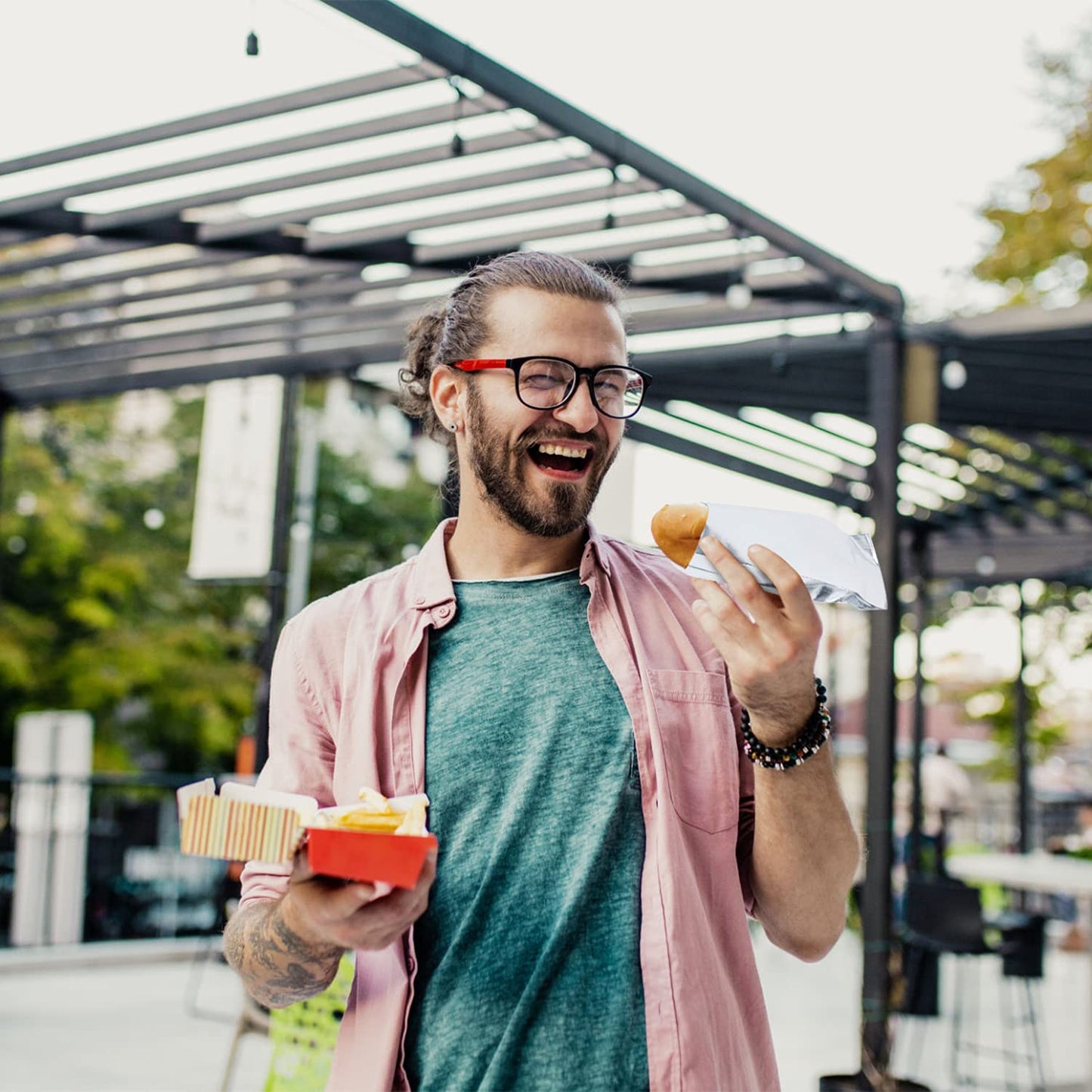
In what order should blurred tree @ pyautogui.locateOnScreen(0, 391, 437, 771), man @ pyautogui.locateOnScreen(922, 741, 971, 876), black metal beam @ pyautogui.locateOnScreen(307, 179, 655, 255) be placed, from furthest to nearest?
blurred tree @ pyautogui.locateOnScreen(0, 391, 437, 771) → man @ pyautogui.locateOnScreen(922, 741, 971, 876) → black metal beam @ pyautogui.locateOnScreen(307, 179, 655, 255)

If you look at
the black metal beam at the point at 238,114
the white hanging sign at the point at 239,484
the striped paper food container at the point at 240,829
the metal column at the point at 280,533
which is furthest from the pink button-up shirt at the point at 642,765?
the white hanging sign at the point at 239,484

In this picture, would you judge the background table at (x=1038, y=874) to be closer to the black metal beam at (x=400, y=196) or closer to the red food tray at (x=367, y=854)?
the black metal beam at (x=400, y=196)

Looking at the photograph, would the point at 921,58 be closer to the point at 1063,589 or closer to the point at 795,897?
the point at 1063,589

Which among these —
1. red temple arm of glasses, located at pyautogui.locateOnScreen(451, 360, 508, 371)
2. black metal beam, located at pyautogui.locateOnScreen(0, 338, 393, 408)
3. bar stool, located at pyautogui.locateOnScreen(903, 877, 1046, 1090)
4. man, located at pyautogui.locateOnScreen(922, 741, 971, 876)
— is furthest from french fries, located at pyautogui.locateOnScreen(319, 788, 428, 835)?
man, located at pyautogui.locateOnScreen(922, 741, 971, 876)

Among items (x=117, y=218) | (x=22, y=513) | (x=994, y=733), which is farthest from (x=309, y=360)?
(x=994, y=733)

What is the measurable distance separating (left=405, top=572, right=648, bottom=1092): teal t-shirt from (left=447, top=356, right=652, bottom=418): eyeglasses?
279 mm

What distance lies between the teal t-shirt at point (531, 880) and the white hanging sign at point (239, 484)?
585cm

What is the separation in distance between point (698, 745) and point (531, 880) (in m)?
0.25

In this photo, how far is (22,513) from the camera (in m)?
13.4

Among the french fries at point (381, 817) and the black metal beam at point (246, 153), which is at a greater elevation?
the black metal beam at point (246, 153)

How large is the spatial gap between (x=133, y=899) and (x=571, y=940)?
9239mm

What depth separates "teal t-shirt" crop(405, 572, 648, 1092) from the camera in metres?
1.38

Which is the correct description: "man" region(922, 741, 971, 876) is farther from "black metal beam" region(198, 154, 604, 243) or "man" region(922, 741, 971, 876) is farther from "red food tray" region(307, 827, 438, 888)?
"red food tray" region(307, 827, 438, 888)

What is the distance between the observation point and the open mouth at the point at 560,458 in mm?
1582
